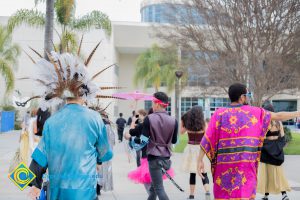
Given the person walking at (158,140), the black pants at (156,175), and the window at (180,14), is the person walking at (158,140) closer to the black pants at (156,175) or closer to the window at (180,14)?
the black pants at (156,175)

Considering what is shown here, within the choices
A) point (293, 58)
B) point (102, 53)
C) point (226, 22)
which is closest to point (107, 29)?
point (226, 22)

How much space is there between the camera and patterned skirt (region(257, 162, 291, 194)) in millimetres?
7832

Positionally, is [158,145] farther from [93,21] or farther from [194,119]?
[93,21]

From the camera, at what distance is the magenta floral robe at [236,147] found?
478 centimetres

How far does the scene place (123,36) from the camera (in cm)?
5444

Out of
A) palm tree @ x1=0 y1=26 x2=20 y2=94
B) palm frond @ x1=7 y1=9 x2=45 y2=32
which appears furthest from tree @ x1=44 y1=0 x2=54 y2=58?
palm tree @ x1=0 y1=26 x2=20 y2=94

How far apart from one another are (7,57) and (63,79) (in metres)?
31.2

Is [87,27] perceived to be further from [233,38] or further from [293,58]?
[293,58]

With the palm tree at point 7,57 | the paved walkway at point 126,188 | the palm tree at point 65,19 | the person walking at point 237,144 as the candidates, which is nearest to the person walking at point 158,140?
the person walking at point 237,144

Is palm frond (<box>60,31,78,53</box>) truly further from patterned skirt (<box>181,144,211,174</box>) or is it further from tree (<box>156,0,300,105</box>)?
tree (<box>156,0,300,105</box>)

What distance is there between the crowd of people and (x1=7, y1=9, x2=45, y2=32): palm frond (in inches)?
446

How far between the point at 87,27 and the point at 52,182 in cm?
1912

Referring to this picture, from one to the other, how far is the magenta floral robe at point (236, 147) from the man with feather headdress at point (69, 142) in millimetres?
1515

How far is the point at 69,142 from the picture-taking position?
3.54 m
